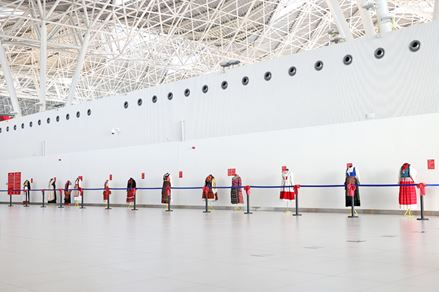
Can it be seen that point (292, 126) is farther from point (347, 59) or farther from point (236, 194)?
point (236, 194)

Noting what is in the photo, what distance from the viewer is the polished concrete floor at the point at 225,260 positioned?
15.0 feet

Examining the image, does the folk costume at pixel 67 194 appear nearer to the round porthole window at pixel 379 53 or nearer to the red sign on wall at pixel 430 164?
the round porthole window at pixel 379 53

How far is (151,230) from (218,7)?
30.4 metres

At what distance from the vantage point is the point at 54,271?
5.43 meters

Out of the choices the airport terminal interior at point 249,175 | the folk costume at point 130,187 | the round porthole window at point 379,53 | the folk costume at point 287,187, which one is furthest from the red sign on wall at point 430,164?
the folk costume at point 130,187

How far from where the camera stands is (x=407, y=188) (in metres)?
13.5

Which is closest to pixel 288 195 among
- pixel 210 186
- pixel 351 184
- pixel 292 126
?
pixel 292 126

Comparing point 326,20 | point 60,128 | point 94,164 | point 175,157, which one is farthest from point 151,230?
point 326,20

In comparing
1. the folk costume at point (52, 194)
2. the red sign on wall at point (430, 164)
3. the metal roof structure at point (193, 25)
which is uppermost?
the metal roof structure at point (193, 25)

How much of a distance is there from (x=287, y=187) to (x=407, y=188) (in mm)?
3973

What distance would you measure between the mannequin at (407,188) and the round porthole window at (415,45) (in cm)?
332

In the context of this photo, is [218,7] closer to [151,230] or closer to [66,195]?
[66,195]

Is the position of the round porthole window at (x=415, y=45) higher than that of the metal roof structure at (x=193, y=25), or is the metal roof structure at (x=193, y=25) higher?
the metal roof structure at (x=193, y=25)

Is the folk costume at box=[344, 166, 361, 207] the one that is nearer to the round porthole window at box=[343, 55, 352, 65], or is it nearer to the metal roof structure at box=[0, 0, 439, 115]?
the round porthole window at box=[343, 55, 352, 65]
